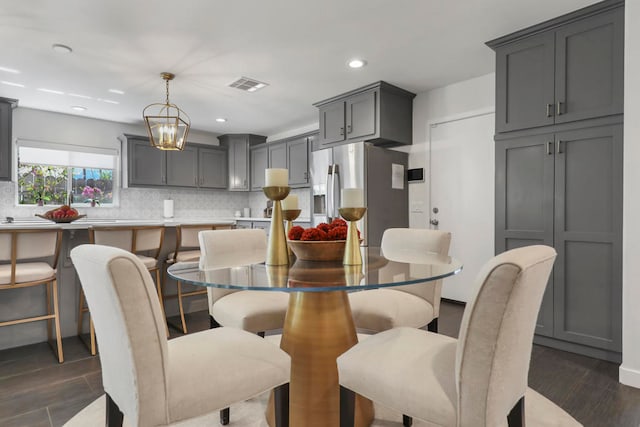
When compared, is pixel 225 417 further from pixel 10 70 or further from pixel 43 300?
pixel 10 70

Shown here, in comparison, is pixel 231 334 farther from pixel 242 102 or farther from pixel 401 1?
pixel 242 102

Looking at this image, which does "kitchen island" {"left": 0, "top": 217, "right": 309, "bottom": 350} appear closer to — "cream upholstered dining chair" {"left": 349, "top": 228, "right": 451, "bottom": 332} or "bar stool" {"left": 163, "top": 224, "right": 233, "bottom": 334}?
"bar stool" {"left": 163, "top": 224, "right": 233, "bottom": 334}

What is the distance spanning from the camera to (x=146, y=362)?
959 millimetres

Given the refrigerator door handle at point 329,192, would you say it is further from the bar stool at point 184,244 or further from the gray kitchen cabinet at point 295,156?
the bar stool at point 184,244

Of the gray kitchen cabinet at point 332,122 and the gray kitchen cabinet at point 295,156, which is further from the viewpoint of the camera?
the gray kitchen cabinet at point 295,156

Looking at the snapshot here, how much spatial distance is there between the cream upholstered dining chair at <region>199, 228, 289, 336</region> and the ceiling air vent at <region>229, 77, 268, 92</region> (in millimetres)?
2181

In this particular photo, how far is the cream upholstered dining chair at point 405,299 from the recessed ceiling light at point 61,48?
3.10 metres

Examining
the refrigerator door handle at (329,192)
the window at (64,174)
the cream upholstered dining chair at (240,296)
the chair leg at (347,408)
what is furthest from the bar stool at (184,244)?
the window at (64,174)

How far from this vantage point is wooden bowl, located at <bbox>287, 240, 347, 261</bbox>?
156cm

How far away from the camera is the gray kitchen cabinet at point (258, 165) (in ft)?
19.9

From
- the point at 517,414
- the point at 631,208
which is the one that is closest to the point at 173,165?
the point at 631,208

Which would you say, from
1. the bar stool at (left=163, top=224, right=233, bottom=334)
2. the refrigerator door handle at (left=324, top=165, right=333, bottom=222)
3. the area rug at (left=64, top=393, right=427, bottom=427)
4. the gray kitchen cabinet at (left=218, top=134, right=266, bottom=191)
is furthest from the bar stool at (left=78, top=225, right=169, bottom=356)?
the gray kitchen cabinet at (left=218, top=134, right=266, bottom=191)

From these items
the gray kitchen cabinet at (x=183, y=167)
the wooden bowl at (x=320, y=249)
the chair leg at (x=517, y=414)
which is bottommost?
the chair leg at (x=517, y=414)

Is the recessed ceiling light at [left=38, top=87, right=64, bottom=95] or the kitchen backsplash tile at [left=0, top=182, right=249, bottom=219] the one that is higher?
the recessed ceiling light at [left=38, top=87, right=64, bottom=95]
